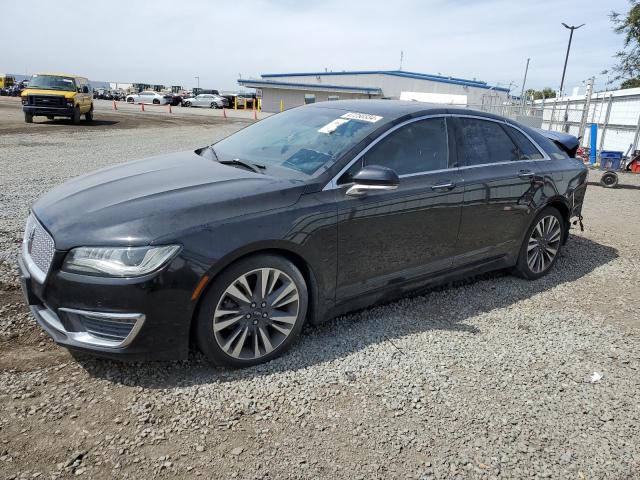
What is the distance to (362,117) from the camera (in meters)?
3.82

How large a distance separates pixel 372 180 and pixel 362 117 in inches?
32.8

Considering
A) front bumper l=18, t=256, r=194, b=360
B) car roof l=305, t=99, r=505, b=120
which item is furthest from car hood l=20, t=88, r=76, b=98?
front bumper l=18, t=256, r=194, b=360

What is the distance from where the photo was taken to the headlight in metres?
2.62

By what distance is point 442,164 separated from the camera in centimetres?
395

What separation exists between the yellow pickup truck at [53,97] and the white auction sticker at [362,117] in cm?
1934

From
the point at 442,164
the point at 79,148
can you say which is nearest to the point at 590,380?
the point at 442,164

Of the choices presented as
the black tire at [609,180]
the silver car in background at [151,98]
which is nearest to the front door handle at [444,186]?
the black tire at [609,180]

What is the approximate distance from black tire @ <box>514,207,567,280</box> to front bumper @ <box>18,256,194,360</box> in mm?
3364

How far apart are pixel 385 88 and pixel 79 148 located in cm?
4301

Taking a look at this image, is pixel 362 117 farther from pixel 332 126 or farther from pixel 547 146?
pixel 547 146

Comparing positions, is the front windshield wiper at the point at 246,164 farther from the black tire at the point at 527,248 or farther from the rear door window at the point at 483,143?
the black tire at the point at 527,248

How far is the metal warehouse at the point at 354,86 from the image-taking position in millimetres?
49719

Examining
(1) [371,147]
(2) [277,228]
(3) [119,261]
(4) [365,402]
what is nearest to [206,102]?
(1) [371,147]

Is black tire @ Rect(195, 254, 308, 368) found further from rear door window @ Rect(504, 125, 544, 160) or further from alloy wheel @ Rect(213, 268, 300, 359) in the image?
rear door window @ Rect(504, 125, 544, 160)
